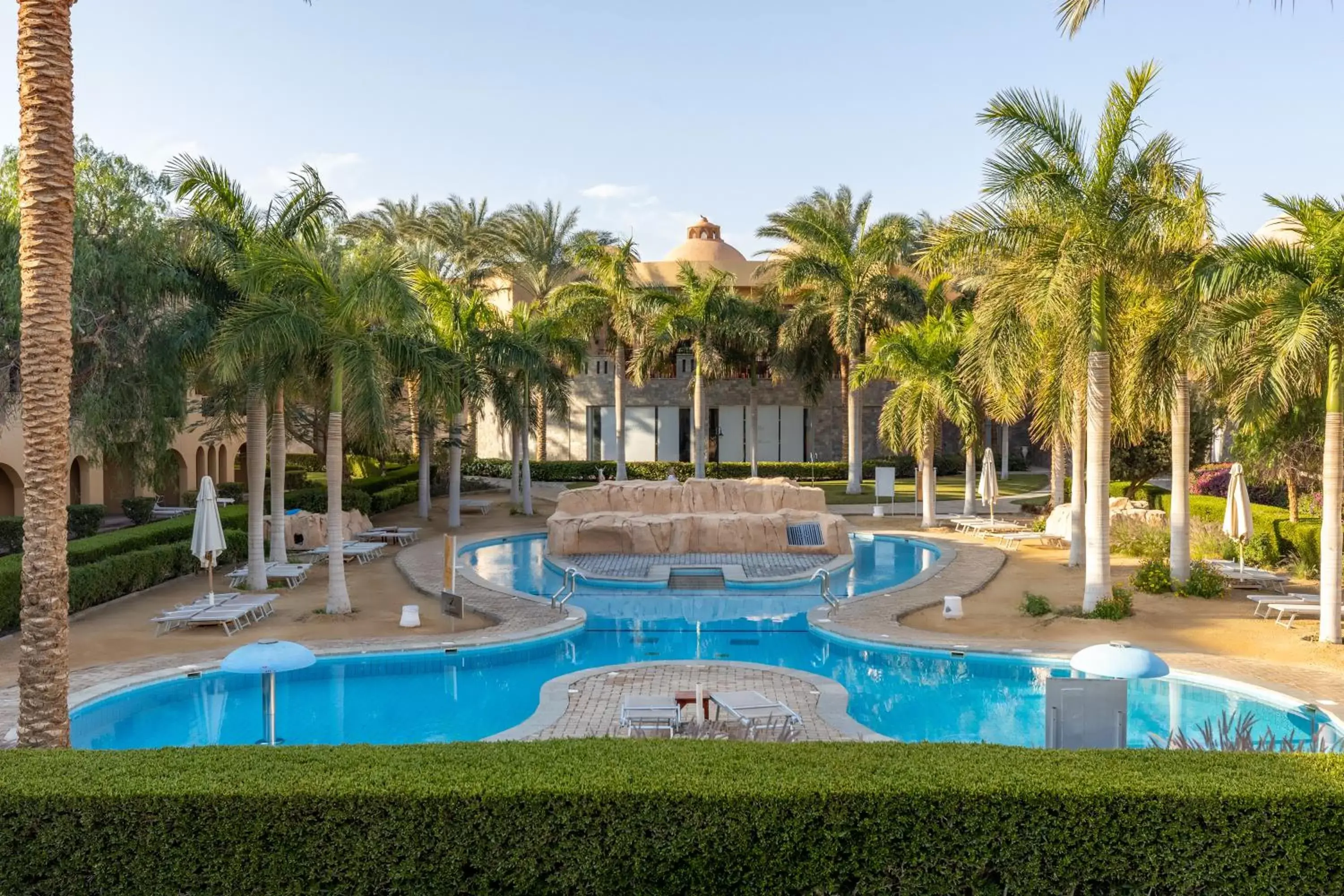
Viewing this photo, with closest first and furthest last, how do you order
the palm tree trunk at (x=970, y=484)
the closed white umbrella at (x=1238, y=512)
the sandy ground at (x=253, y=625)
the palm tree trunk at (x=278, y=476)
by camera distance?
the sandy ground at (x=253, y=625), the closed white umbrella at (x=1238, y=512), the palm tree trunk at (x=278, y=476), the palm tree trunk at (x=970, y=484)

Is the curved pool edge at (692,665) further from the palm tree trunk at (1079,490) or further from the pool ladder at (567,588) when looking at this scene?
the palm tree trunk at (1079,490)

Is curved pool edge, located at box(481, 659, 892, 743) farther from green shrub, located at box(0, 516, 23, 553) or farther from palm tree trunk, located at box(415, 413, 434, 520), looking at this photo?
green shrub, located at box(0, 516, 23, 553)

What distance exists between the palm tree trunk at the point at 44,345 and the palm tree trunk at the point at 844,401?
2990cm

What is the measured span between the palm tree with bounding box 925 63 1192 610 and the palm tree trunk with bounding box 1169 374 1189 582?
2.04 m

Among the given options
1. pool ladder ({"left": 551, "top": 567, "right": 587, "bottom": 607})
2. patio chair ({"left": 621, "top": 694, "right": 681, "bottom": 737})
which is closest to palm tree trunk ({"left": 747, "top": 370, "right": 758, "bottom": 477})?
pool ladder ({"left": 551, "top": 567, "right": 587, "bottom": 607})

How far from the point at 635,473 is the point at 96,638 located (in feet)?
95.6

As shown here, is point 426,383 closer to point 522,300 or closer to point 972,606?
point 972,606

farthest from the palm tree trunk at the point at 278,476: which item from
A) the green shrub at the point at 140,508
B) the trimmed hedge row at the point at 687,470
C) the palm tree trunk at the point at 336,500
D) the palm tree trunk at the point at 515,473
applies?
the trimmed hedge row at the point at 687,470

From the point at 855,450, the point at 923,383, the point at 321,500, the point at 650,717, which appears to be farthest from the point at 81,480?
the point at 650,717

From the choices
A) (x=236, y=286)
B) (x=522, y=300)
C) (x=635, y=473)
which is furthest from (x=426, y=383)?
(x=522, y=300)

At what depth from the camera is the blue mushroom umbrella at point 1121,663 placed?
341 inches

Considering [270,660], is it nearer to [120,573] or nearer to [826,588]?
[120,573]

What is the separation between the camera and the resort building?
45000 millimetres

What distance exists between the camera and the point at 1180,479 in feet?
52.9
